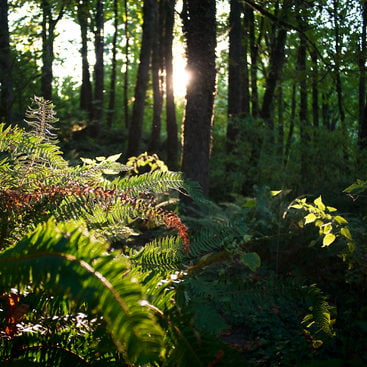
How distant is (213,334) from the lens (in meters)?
1.36

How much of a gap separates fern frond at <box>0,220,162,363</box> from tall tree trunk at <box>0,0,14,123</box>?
9418 millimetres

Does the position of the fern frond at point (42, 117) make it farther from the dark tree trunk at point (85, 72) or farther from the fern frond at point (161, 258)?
the dark tree trunk at point (85, 72)

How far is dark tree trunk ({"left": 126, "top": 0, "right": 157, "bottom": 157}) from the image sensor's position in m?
13.0

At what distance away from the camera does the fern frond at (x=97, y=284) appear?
105 centimetres

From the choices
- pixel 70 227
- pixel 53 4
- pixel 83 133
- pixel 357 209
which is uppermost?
pixel 53 4

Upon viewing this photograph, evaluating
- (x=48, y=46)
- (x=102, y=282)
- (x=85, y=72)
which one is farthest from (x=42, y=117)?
(x=85, y=72)

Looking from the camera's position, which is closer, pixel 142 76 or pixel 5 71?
pixel 5 71

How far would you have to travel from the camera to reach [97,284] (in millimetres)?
1065

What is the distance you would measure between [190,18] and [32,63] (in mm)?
7265

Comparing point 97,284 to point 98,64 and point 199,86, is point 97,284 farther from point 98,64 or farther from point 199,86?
point 98,64

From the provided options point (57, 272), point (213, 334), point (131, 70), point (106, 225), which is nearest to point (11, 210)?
point (106, 225)

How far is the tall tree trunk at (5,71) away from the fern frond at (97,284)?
30.9 feet

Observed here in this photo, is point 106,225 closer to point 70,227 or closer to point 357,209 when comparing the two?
point 70,227

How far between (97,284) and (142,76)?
→ 13.3 m
